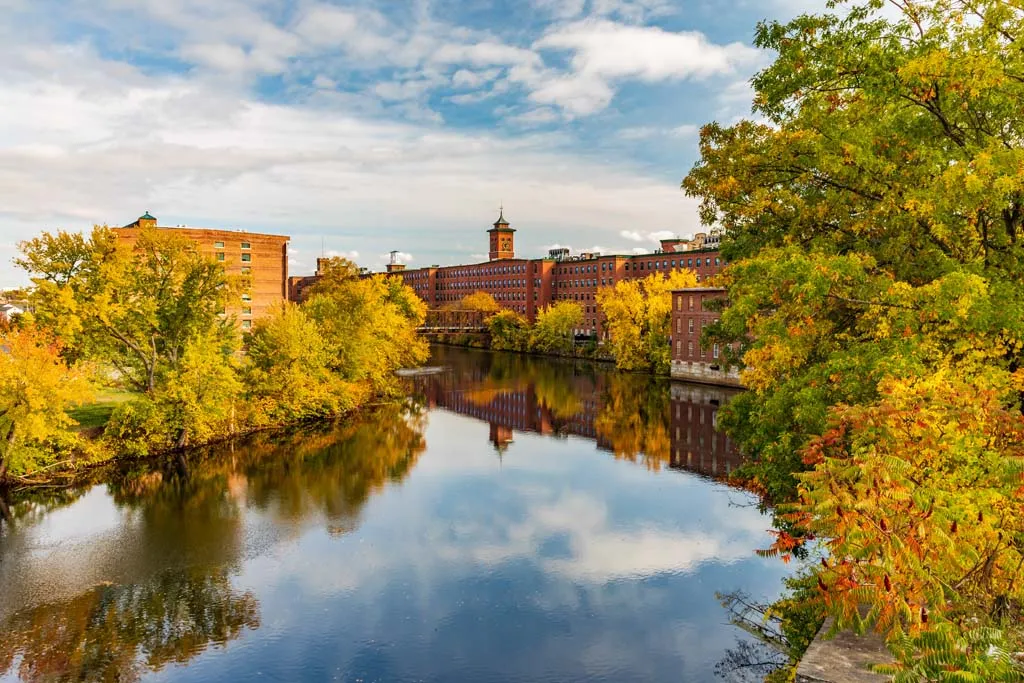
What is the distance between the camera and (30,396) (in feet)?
104

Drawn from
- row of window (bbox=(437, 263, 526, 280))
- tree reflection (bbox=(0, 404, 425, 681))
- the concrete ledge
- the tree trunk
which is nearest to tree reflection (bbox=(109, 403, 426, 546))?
tree reflection (bbox=(0, 404, 425, 681))

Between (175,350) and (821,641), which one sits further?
(175,350)

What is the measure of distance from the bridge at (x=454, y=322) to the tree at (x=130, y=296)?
98465mm

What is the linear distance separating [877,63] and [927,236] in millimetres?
4748

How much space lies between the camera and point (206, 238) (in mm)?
94438

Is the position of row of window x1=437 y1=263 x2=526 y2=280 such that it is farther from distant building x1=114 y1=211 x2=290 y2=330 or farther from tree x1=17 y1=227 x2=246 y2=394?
tree x1=17 y1=227 x2=246 y2=394

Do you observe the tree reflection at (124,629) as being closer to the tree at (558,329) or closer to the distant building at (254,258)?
the distant building at (254,258)

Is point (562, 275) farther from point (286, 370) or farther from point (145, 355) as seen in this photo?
point (145, 355)

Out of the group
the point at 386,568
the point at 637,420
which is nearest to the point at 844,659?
A: the point at 386,568

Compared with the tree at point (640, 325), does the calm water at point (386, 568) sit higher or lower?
lower

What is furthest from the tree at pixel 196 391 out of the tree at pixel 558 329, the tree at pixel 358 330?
the tree at pixel 558 329

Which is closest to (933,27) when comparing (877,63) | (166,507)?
(877,63)

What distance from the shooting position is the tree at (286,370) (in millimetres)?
51594

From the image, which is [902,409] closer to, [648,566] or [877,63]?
[877,63]
